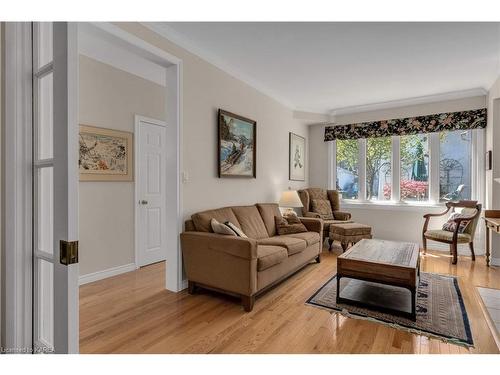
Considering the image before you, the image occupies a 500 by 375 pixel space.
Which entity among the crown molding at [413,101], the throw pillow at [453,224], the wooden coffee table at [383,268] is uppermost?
the crown molding at [413,101]

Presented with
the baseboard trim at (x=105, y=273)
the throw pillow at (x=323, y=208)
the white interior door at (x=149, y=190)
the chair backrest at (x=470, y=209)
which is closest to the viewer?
the baseboard trim at (x=105, y=273)

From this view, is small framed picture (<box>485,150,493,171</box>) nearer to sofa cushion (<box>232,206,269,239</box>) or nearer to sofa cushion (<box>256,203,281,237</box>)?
sofa cushion (<box>256,203,281,237</box>)

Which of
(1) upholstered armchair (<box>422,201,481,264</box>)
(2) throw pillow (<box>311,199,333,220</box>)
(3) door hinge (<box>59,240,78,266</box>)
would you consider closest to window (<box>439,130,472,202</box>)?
(1) upholstered armchair (<box>422,201,481,264</box>)

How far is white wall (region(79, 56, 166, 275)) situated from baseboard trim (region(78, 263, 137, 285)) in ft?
0.12

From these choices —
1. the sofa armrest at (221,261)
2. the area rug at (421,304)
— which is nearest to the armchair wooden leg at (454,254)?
the area rug at (421,304)

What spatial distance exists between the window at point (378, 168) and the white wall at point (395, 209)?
322 millimetres

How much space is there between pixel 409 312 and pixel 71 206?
8.77ft

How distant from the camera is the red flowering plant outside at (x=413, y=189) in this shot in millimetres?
4984

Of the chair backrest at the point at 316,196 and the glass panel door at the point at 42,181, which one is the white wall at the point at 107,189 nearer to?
the glass panel door at the point at 42,181

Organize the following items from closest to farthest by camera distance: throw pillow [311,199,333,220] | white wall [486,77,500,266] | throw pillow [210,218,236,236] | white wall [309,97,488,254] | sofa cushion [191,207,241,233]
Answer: throw pillow [210,218,236,236] → sofa cushion [191,207,241,233] → white wall [486,77,500,266] → white wall [309,97,488,254] → throw pillow [311,199,333,220]

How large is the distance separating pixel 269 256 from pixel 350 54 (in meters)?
2.42

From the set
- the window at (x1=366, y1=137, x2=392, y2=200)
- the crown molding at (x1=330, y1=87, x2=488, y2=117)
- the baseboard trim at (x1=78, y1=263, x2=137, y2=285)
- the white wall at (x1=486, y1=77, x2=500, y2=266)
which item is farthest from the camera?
the window at (x1=366, y1=137, x2=392, y2=200)

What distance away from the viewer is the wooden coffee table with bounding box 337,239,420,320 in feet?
7.77

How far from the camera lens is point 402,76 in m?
3.83
